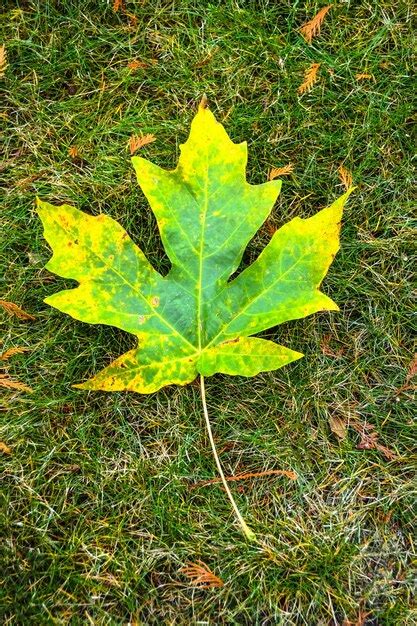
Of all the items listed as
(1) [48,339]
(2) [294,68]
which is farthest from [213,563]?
(2) [294,68]

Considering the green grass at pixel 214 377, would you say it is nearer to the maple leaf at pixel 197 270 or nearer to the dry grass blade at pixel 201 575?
the dry grass blade at pixel 201 575

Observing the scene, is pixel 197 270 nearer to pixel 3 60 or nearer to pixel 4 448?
pixel 4 448

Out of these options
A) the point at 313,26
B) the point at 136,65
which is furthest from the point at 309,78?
the point at 136,65

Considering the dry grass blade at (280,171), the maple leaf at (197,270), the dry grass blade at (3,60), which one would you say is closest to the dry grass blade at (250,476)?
the maple leaf at (197,270)

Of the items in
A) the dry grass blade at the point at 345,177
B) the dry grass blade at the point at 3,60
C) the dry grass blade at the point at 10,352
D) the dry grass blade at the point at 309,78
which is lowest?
the dry grass blade at the point at 10,352

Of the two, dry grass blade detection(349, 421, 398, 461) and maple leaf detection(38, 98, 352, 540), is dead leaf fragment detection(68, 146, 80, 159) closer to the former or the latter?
maple leaf detection(38, 98, 352, 540)

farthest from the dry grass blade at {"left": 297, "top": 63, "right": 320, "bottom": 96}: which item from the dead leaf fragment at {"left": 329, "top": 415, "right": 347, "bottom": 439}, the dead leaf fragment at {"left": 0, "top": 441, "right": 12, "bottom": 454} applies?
the dead leaf fragment at {"left": 0, "top": 441, "right": 12, "bottom": 454}
